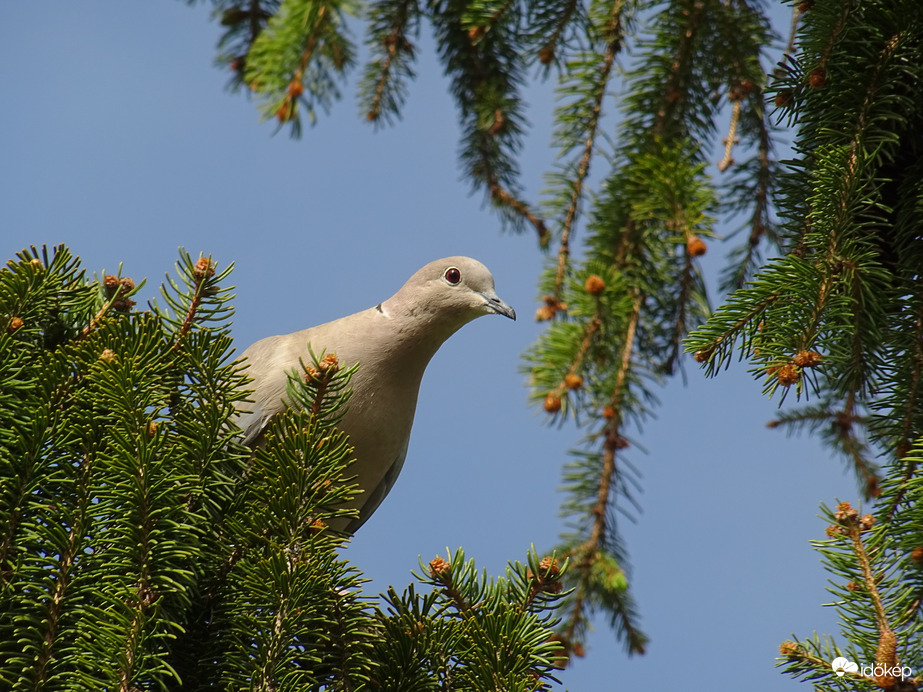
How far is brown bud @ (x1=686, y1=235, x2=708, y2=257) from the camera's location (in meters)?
3.52

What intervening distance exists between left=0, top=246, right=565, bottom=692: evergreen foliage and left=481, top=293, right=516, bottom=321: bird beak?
1.91 m

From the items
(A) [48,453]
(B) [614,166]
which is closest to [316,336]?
(B) [614,166]

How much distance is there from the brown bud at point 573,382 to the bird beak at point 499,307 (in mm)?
623

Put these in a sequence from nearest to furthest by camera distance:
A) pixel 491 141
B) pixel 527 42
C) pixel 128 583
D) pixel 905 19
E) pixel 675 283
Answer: pixel 128 583, pixel 905 19, pixel 675 283, pixel 527 42, pixel 491 141

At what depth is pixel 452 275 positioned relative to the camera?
4141mm

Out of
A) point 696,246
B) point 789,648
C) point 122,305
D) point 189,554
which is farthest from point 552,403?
point 189,554

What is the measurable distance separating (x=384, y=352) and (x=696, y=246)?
1.34 m

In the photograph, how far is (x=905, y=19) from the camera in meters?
2.61

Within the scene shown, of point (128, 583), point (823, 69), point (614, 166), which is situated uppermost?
point (614, 166)

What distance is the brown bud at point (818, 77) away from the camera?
2693 millimetres

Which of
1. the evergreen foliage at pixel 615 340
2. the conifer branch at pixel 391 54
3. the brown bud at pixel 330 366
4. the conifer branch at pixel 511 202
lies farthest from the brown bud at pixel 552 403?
the conifer branch at pixel 391 54

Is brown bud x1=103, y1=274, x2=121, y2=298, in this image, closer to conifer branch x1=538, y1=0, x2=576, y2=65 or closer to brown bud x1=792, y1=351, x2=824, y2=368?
brown bud x1=792, y1=351, x2=824, y2=368

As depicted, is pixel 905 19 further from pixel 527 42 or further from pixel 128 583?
pixel 128 583

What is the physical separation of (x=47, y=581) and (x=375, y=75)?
376 centimetres
